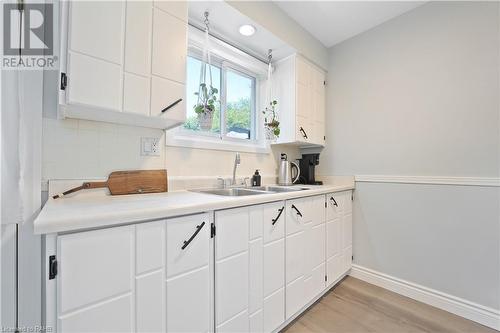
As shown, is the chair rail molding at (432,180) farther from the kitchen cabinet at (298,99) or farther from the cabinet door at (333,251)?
the kitchen cabinet at (298,99)

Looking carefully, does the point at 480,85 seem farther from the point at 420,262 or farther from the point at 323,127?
the point at 420,262

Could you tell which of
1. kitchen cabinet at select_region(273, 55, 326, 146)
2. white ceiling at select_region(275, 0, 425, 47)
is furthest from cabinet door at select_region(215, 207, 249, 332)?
white ceiling at select_region(275, 0, 425, 47)

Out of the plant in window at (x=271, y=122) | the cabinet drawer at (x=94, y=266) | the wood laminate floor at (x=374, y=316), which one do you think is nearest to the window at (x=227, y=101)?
the plant in window at (x=271, y=122)

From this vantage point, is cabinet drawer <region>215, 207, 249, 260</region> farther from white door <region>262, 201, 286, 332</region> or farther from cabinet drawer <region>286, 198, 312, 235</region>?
cabinet drawer <region>286, 198, 312, 235</region>

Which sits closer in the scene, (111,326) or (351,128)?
(111,326)

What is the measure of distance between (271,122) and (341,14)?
3.86ft

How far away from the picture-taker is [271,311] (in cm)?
132

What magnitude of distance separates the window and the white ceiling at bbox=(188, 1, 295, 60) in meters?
A: 0.22

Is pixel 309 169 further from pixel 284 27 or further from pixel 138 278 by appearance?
pixel 138 278

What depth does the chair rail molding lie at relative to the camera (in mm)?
1570

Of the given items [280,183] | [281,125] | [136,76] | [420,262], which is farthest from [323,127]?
[136,76]

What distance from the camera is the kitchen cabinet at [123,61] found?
3.04 ft

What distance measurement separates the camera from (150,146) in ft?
4.65

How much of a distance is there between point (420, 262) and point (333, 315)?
0.93 m
